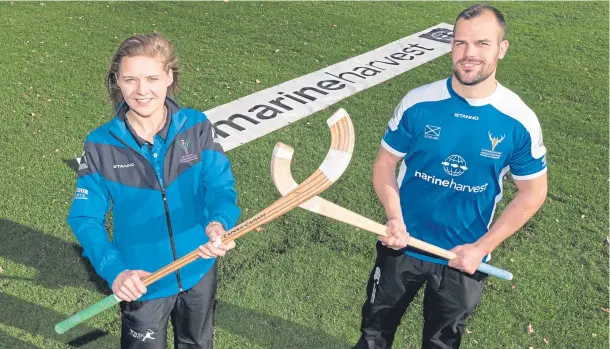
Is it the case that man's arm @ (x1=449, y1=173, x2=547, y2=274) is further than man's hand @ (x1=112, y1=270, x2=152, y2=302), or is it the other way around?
man's arm @ (x1=449, y1=173, x2=547, y2=274)

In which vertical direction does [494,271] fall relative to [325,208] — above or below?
below

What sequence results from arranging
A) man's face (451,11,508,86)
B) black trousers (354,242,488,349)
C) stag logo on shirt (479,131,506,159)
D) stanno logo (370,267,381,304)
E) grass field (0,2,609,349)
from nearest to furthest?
man's face (451,11,508,86), stag logo on shirt (479,131,506,159), black trousers (354,242,488,349), stanno logo (370,267,381,304), grass field (0,2,609,349)

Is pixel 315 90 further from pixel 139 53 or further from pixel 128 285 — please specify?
pixel 128 285

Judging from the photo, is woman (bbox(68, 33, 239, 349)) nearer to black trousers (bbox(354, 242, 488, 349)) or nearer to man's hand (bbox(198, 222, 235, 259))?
man's hand (bbox(198, 222, 235, 259))

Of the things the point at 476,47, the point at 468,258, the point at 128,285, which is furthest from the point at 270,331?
the point at 476,47

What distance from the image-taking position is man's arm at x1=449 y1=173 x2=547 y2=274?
3.24m

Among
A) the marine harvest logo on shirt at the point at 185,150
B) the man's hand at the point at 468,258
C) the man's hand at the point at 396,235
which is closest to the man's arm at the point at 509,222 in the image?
the man's hand at the point at 468,258

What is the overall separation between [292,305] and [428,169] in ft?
7.34

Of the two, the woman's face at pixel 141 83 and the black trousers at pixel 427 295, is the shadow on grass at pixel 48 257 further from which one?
the woman's face at pixel 141 83

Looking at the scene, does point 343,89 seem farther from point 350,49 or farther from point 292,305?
point 292,305

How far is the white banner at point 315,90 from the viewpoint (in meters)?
7.62

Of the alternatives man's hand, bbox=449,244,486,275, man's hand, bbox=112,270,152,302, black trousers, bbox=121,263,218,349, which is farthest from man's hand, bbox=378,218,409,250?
man's hand, bbox=112,270,152,302

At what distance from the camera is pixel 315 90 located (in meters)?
8.71

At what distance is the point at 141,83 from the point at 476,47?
5.63 ft
